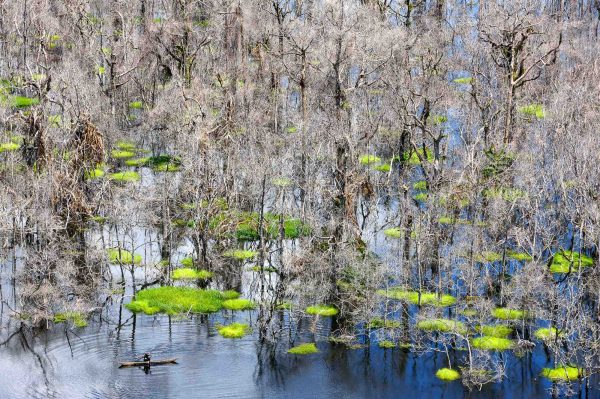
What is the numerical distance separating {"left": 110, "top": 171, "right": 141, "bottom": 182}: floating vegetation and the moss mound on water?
75.7 ft

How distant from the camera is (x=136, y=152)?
3698 inches

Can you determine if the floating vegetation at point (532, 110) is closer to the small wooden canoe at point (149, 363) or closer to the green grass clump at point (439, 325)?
the green grass clump at point (439, 325)

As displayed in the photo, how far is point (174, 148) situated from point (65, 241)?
23.9m

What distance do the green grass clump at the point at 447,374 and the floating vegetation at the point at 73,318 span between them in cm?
2164

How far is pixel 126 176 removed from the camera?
8525 centimetres

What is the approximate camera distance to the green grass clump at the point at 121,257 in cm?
6562

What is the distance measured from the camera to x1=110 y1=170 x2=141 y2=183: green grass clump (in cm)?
8394

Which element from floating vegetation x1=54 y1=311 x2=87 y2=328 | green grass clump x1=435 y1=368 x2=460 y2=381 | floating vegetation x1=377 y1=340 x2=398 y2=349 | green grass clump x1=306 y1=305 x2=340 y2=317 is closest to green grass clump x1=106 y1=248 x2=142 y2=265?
floating vegetation x1=54 y1=311 x2=87 y2=328

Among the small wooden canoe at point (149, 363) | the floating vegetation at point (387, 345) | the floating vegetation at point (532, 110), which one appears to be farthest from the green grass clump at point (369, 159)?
the small wooden canoe at point (149, 363)

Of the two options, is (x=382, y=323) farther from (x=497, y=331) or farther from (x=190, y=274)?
(x=190, y=274)

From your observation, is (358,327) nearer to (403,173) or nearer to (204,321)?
(204,321)

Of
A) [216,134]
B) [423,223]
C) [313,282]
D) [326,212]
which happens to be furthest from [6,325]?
[216,134]

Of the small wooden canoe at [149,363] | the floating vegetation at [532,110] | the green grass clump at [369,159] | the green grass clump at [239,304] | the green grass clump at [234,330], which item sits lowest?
the small wooden canoe at [149,363]

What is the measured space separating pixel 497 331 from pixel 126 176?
40.3 metres
